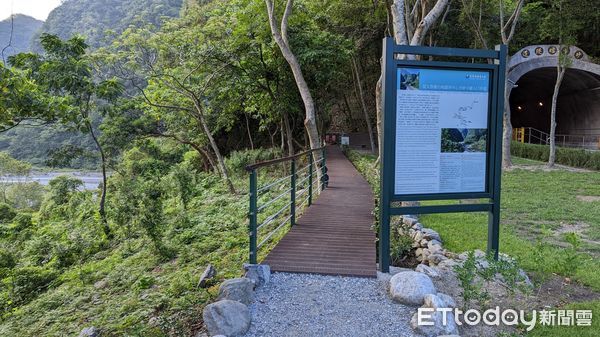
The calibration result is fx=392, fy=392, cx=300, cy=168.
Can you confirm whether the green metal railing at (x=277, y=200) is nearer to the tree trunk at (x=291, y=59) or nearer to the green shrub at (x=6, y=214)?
the tree trunk at (x=291, y=59)

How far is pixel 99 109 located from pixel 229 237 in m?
7.23

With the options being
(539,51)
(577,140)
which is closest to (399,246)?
(539,51)

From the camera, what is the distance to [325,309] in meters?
3.21

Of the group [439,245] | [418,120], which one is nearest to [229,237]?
[439,245]

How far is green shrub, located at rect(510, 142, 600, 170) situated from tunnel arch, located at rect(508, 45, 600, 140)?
2.92 metres

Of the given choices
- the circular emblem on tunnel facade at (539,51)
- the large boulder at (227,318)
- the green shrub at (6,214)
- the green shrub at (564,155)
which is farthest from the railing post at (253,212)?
the circular emblem on tunnel facade at (539,51)

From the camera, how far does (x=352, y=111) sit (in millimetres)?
25625

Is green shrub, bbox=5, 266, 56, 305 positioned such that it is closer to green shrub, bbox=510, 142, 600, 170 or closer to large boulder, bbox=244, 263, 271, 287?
large boulder, bbox=244, 263, 271, 287

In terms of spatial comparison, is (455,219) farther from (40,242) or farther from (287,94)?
(40,242)

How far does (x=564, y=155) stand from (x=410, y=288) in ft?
48.7

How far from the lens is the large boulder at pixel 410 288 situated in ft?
10.7

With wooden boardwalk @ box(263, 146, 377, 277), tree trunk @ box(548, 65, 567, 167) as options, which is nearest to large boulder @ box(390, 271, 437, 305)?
wooden boardwalk @ box(263, 146, 377, 277)

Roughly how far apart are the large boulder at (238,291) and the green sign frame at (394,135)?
138cm

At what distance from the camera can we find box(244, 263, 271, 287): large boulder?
3627 mm
